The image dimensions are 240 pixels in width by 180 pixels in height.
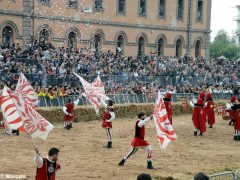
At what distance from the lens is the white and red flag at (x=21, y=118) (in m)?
10.3

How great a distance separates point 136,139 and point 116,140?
561 cm

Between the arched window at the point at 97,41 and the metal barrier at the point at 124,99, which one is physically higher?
the arched window at the point at 97,41

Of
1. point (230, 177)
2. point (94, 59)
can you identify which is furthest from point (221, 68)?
point (230, 177)

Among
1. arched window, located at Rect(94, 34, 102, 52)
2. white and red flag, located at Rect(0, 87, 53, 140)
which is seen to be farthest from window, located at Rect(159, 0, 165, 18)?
white and red flag, located at Rect(0, 87, 53, 140)

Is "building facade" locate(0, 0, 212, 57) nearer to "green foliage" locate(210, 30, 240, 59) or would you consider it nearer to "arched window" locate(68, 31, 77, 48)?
"arched window" locate(68, 31, 77, 48)

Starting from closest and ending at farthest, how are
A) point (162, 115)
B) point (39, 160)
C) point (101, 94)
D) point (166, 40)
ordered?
point (39, 160) < point (162, 115) < point (101, 94) < point (166, 40)

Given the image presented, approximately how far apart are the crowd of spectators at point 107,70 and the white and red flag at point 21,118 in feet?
46.6

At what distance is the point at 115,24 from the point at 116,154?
27.1 m

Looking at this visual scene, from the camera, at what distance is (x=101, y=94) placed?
19.8 m

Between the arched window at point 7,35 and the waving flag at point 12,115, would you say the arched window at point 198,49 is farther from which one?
the waving flag at point 12,115

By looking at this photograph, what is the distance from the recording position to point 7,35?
34969 mm

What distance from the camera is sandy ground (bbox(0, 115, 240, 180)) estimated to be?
14266mm

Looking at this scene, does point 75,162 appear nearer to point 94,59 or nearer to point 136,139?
point 136,139

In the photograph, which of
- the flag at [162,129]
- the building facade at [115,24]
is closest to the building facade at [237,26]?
the building facade at [115,24]
